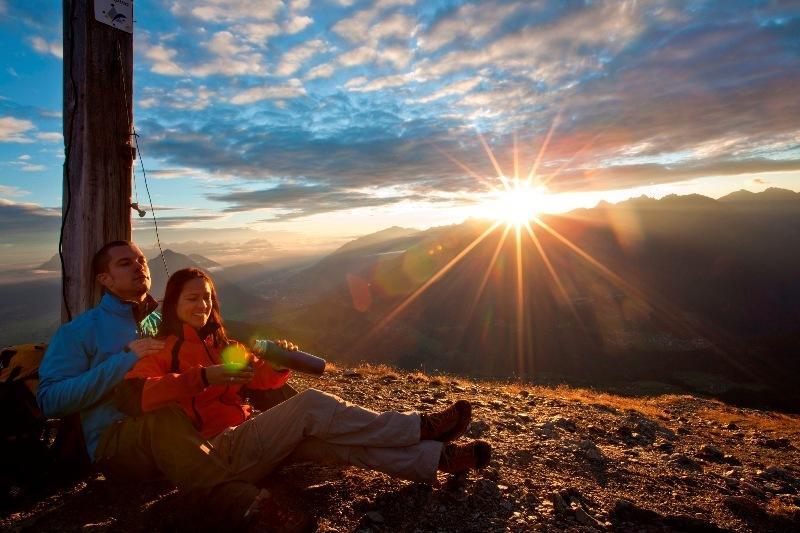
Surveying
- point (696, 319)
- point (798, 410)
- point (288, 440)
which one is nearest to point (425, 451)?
point (288, 440)

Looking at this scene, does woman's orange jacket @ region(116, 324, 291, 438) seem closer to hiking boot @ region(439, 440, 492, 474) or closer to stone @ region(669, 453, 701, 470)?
hiking boot @ region(439, 440, 492, 474)

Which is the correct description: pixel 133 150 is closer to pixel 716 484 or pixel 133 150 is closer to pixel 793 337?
pixel 716 484

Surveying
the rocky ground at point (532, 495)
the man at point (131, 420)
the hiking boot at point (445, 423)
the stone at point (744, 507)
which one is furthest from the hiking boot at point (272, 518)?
the stone at point (744, 507)

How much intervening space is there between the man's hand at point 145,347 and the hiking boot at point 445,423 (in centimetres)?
271

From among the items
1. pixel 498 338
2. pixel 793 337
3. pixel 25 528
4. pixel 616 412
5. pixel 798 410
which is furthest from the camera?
pixel 498 338

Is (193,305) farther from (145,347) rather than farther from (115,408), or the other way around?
(115,408)

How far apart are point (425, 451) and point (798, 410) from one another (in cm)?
6881

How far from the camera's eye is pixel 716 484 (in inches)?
242

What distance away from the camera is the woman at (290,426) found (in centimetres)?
459

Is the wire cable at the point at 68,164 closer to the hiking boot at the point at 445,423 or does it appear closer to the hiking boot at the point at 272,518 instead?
the hiking boot at the point at 272,518

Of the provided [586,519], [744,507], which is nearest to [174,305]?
[586,519]

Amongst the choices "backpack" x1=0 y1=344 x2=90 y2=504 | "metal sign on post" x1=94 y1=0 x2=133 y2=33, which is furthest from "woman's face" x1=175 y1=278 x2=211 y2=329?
"metal sign on post" x1=94 y1=0 x2=133 y2=33

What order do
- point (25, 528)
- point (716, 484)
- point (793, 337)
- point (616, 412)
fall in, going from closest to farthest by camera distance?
1. point (25, 528)
2. point (716, 484)
3. point (616, 412)
4. point (793, 337)

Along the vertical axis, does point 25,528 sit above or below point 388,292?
above
